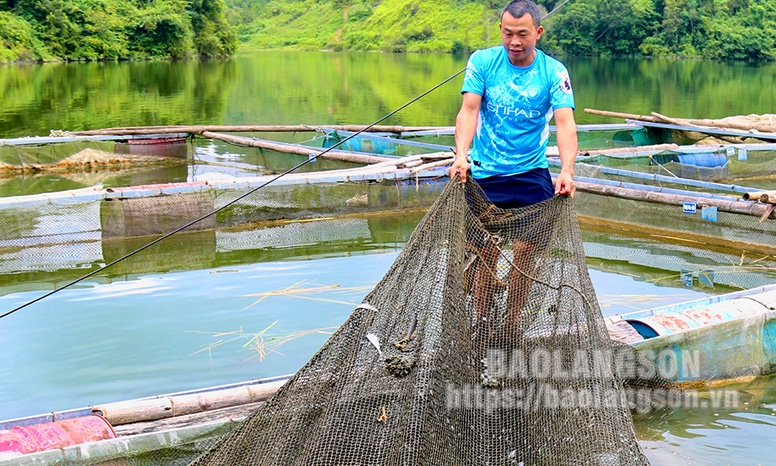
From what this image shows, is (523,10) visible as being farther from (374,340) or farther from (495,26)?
(495,26)

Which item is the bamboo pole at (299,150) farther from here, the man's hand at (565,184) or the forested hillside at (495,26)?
the forested hillside at (495,26)

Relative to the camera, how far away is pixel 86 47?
145ft

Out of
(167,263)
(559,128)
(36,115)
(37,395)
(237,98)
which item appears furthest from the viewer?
(237,98)

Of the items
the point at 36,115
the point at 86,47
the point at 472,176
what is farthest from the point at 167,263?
the point at 86,47

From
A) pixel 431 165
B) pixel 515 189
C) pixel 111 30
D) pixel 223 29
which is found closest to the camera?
pixel 515 189

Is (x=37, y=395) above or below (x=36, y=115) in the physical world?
below

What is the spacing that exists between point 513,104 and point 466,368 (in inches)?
45.5

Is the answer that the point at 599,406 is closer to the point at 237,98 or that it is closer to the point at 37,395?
the point at 37,395

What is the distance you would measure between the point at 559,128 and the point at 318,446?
1697 mm

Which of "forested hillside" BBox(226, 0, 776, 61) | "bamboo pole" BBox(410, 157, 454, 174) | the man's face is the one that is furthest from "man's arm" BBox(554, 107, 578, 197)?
"forested hillside" BBox(226, 0, 776, 61)

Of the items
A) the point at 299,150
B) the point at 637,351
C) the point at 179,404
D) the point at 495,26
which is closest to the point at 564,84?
the point at 637,351

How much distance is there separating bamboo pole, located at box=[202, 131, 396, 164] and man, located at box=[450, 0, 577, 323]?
5.39 m

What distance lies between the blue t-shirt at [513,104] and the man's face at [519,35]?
83mm

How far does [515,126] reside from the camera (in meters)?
3.47
